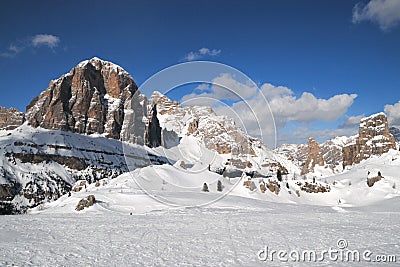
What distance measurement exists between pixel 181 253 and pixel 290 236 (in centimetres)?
862

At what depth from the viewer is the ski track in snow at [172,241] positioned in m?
15.8

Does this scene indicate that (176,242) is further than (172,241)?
No

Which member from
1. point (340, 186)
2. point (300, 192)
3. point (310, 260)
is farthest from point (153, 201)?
point (340, 186)

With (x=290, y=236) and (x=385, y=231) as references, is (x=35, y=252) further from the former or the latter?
(x=385, y=231)

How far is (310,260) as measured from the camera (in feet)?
53.3

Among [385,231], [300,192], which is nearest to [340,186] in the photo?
[300,192]

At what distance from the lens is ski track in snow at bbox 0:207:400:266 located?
15820 millimetres

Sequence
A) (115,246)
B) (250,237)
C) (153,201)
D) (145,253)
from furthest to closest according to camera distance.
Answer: (153,201)
(250,237)
(115,246)
(145,253)

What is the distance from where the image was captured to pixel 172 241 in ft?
66.6

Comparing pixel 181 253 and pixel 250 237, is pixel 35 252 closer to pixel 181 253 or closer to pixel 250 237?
pixel 181 253

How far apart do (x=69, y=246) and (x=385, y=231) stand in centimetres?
2220

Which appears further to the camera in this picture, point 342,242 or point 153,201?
point 153,201

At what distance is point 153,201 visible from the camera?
5450cm

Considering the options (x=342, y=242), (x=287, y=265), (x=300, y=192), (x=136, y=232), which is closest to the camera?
(x=287, y=265)
